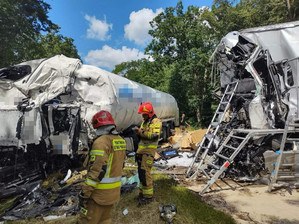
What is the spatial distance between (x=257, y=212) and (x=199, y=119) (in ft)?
45.0

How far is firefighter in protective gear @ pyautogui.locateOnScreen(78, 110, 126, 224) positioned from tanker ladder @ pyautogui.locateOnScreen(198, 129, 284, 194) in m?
2.40

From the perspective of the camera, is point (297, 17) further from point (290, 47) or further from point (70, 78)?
point (70, 78)

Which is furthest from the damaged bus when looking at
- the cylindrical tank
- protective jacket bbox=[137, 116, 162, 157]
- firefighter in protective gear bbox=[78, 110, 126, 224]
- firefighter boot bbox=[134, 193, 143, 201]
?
firefighter in protective gear bbox=[78, 110, 126, 224]

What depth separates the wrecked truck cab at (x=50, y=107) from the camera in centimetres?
378

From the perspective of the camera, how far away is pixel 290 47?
5.33 m

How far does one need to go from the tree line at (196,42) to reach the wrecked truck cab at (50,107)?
10.9m

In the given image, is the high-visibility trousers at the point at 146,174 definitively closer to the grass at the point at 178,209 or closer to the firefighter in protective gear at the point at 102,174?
the grass at the point at 178,209

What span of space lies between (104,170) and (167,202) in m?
2.00

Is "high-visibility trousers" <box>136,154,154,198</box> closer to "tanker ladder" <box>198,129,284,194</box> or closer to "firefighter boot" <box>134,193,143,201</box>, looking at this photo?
"firefighter boot" <box>134,193,143,201</box>

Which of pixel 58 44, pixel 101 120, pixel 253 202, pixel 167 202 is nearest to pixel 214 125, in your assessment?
pixel 253 202

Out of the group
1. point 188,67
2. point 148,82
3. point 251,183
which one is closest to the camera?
point 251,183

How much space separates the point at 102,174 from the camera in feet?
6.01

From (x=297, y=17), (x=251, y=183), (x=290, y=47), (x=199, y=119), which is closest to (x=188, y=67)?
(x=199, y=119)

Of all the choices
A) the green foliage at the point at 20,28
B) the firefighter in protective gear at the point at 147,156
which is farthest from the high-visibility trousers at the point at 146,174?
the green foliage at the point at 20,28
